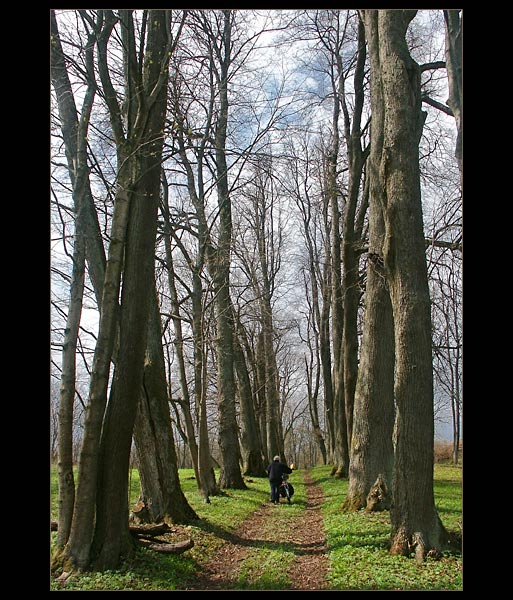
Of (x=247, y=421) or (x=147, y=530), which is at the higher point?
(x=247, y=421)

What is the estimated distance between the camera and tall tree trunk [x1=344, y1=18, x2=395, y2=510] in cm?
1240

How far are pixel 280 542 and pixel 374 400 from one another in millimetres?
3716

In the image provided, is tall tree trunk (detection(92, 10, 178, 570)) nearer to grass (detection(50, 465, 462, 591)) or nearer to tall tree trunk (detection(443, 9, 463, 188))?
grass (detection(50, 465, 462, 591))

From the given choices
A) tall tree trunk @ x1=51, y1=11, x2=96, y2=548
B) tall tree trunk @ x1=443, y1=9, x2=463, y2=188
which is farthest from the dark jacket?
tall tree trunk @ x1=443, y1=9, x2=463, y2=188

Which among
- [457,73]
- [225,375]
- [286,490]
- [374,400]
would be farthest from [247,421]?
[457,73]

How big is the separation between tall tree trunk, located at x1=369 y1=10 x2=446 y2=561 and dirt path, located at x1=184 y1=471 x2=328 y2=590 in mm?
1285

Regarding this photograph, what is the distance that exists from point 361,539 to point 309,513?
4.96 meters

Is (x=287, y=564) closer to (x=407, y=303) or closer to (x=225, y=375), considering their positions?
(x=407, y=303)

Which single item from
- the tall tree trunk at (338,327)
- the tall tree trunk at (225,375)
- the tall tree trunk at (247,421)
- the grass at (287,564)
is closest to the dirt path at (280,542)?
the grass at (287,564)

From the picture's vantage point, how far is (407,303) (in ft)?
28.6

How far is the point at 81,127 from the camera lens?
7.87 meters
